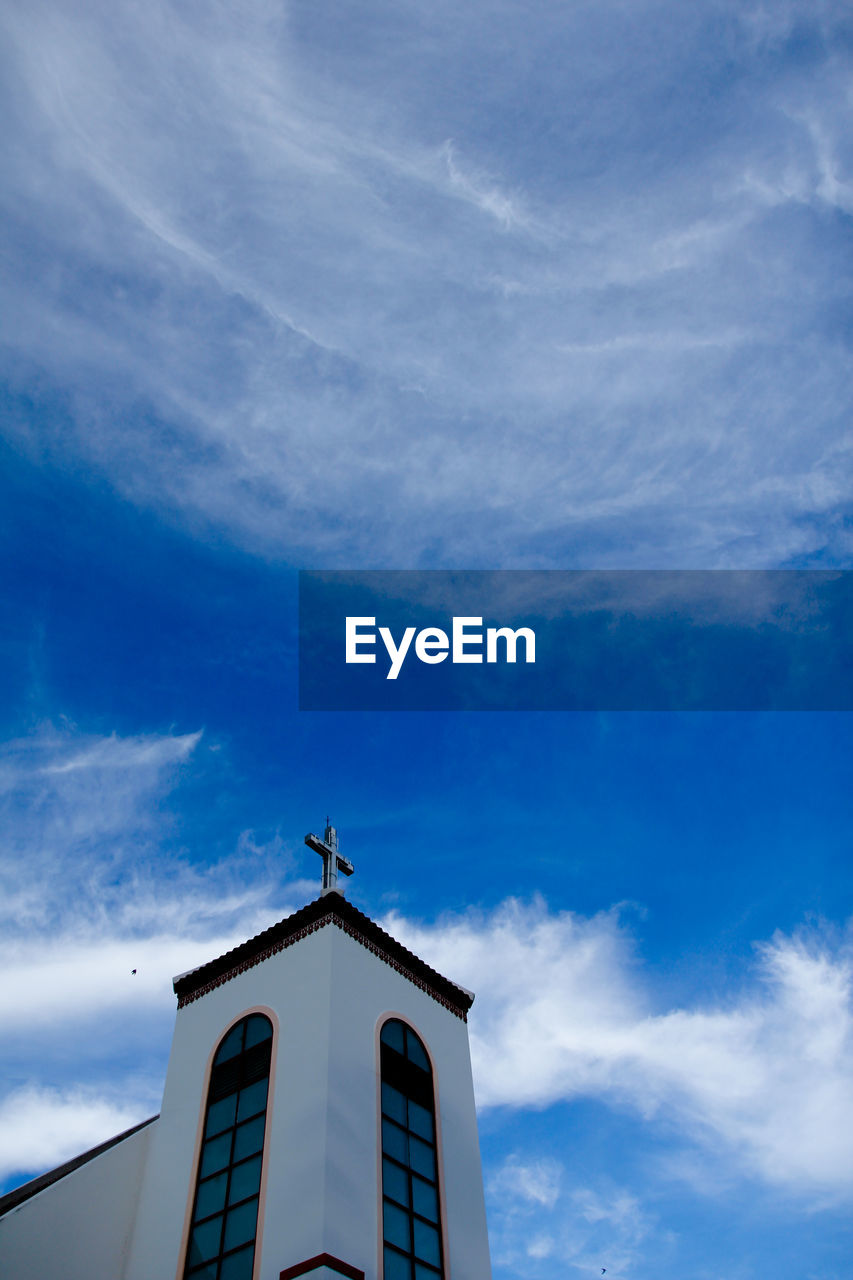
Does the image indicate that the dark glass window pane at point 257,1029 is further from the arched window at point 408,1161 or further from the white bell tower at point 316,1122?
the arched window at point 408,1161

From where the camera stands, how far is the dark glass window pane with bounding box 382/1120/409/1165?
55.7ft

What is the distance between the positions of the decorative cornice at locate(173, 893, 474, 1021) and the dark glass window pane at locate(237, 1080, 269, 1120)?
271 centimetres

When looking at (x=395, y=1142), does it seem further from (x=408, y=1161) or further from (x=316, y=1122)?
(x=316, y=1122)

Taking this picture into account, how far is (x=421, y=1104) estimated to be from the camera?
1845 cm

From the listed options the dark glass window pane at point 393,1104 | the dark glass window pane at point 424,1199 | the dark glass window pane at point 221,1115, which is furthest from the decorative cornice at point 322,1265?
the dark glass window pane at point 221,1115

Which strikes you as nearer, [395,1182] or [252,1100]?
[395,1182]

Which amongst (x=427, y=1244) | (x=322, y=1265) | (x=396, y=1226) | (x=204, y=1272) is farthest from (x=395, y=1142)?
(x=204, y=1272)

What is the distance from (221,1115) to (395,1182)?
3624 millimetres

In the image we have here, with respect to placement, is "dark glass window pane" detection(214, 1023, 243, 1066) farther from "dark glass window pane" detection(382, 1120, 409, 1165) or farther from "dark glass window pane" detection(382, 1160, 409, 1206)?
"dark glass window pane" detection(382, 1160, 409, 1206)

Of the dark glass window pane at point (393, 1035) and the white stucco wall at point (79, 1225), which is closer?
the white stucco wall at point (79, 1225)

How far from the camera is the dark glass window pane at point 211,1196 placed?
16.5 m

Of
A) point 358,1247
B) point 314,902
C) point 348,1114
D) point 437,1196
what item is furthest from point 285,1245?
point 314,902

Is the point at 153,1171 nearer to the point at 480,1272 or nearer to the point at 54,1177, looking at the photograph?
the point at 54,1177

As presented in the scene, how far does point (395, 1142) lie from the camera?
677 inches
